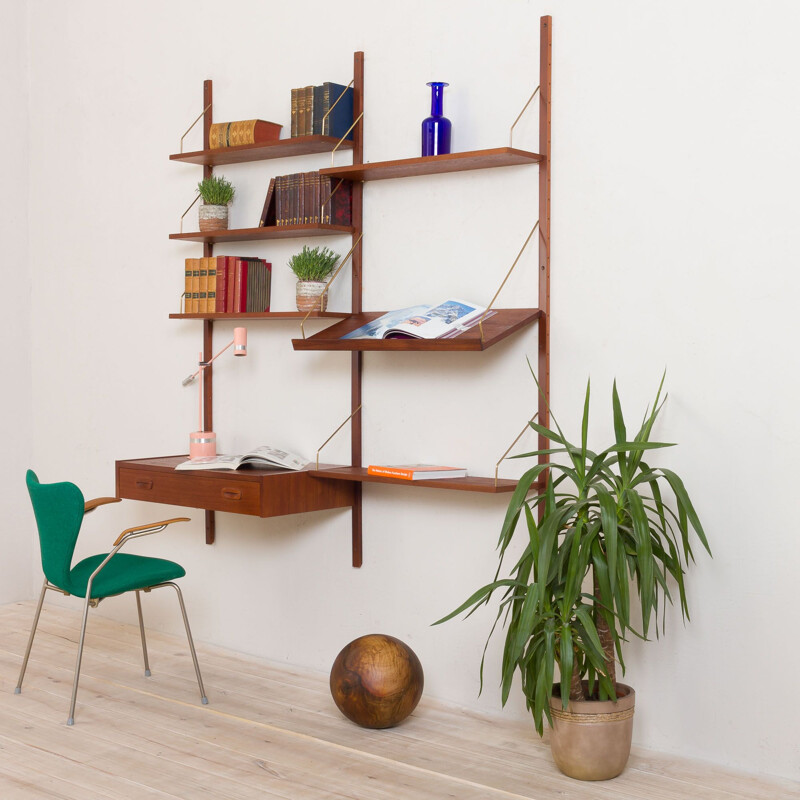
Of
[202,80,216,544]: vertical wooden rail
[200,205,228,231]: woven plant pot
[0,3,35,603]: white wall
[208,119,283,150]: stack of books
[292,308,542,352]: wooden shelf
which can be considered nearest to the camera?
[292,308,542,352]: wooden shelf

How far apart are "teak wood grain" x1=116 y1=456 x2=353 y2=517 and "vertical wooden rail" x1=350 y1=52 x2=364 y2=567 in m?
0.09

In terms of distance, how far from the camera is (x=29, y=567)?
17.0 feet

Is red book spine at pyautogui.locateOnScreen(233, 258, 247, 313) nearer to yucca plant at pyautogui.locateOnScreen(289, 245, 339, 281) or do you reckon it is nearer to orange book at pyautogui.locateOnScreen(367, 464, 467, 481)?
yucca plant at pyautogui.locateOnScreen(289, 245, 339, 281)

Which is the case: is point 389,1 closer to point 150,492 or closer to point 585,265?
point 585,265

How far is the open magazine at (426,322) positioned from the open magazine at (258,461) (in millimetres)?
536

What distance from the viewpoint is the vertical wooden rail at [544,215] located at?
127 inches

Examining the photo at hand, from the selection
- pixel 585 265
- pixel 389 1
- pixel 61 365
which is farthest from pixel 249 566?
pixel 389 1

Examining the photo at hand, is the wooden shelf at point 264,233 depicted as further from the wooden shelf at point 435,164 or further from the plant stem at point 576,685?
the plant stem at point 576,685

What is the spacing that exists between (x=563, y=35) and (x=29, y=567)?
3.71 meters

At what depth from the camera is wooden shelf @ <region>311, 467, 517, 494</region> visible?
3144 mm

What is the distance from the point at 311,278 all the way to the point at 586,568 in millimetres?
1524

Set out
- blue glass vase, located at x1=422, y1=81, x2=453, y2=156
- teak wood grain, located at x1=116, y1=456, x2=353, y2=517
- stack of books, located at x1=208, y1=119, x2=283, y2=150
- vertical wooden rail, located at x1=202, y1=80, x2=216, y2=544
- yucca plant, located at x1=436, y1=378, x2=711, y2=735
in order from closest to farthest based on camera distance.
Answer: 1. yucca plant, located at x1=436, y1=378, x2=711, y2=735
2. blue glass vase, located at x1=422, y1=81, x2=453, y2=156
3. teak wood grain, located at x1=116, y1=456, x2=353, y2=517
4. stack of books, located at x1=208, y1=119, x2=283, y2=150
5. vertical wooden rail, located at x1=202, y1=80, x2=216, y2=544

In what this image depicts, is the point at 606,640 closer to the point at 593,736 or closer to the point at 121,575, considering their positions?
the point at 593,736

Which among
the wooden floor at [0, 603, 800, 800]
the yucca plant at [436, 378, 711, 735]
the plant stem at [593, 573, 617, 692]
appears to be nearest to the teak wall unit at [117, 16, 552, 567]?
the yucca plant at [436, 378, 711, 735]
